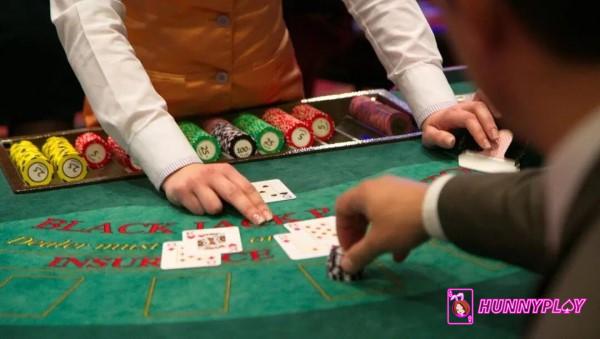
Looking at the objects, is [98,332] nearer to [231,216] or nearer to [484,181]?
[231,216]

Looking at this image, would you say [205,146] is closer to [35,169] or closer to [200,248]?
[35,169]

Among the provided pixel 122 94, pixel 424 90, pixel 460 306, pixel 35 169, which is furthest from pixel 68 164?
pixel 460 306

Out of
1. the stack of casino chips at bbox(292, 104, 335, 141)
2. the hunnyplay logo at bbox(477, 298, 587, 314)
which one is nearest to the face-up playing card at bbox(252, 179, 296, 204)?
the stack of casino chips at bbox(292, 104, 335, 141)

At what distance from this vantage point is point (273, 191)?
1.66 meters

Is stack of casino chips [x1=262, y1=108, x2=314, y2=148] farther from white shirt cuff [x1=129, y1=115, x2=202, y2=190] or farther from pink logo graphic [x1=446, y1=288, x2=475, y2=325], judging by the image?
pink logo graphic [x1=446, y1=288, x2=475, y2=325]

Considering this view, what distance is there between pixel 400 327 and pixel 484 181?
0.80 ft

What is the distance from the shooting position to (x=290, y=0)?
422 centimetres

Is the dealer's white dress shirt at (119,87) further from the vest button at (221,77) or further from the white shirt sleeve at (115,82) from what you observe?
the vest button at (221,77)

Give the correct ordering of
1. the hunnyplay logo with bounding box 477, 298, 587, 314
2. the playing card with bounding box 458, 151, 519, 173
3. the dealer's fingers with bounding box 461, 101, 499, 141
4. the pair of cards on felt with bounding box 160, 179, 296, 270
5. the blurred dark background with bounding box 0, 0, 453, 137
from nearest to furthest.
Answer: the hunnyplay logo with bounding box 477, 298, 587, 314, the pair of cards on felt with bounding box 160, 179, 296, 270, the playing card with bounding box 458, 151, 519, 173, the dealer's fingers with bounding box 461, 101, 499, 141, the blurred dark background with bounding box 0, 0, 453, 137

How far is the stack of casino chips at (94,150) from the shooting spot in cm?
190

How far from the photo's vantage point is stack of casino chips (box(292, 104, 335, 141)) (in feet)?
6.73

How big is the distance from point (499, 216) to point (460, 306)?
0.19m

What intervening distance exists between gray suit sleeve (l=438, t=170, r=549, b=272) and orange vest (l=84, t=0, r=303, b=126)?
1129mm

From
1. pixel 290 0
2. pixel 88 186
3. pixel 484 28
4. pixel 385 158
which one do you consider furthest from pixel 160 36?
pixel 290 0
